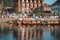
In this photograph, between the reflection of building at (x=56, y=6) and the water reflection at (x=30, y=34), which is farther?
the reflection of building at (x=56, y=6)

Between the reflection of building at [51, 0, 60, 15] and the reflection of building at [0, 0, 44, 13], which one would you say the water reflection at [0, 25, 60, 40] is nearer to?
the reflection of building at [0, 0, 44, 13]

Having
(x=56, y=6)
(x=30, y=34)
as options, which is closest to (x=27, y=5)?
(x=56, y=6)

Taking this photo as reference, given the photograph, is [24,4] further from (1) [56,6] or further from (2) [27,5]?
(1) [56,6]

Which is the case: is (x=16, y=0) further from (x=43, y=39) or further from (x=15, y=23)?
(x=43, y=39)

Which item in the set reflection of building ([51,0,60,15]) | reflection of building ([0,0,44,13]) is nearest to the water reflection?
reflection of building ([0,0,44,13])

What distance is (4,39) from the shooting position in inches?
1000

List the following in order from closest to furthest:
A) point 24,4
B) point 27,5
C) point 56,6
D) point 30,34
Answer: point 30,34 → point 24,4 → point 27,5 → point 56,6

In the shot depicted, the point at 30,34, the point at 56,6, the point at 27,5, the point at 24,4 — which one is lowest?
the point at 30,34

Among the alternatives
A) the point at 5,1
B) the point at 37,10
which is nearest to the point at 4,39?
the point at 37,10

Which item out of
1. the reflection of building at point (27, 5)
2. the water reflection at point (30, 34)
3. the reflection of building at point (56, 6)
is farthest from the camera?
the reflection of building at point (56, 6)

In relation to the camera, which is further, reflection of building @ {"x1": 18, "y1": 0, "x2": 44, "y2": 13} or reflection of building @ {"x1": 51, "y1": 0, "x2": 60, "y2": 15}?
reflection of building @ {"x1": 51, "y1": 0, "x2": 60, "y2": 15}

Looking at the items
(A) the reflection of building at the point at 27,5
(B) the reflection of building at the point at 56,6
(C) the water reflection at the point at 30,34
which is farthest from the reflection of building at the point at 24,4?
(C) the water reflection at the point at 30,34

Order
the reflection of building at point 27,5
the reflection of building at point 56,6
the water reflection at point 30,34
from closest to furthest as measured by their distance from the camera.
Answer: the water reflection at point 30,34, the reflection of building at point 27,5, the reflection of building at point 56,6

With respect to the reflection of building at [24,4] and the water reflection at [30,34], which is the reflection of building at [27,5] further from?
the water reflection at [30,34]
